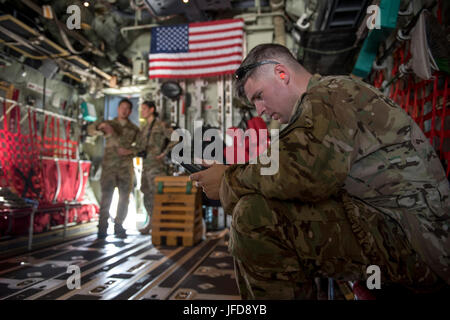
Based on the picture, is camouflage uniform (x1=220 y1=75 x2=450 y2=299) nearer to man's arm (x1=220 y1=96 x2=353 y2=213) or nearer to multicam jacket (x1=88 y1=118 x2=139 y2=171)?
Result: man's arm (x1=220 y1=96 x2=353 y2=213)

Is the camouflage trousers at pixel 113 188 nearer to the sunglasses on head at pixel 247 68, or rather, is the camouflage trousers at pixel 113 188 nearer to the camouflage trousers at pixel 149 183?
the camouflage trousers at pixel 149 183

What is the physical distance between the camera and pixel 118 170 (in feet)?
11.8

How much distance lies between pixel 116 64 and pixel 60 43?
4.88 ft

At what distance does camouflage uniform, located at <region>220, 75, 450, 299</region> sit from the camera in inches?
30.6

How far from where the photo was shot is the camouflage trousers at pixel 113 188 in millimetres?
3415

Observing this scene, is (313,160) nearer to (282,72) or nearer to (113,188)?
(282,72)

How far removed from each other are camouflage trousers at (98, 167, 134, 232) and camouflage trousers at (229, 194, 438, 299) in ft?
10.0

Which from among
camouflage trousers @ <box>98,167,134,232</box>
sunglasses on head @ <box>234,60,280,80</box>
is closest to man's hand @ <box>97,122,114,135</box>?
camouflage trousers @ <box>98,167,134,232</box>

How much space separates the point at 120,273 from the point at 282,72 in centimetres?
180

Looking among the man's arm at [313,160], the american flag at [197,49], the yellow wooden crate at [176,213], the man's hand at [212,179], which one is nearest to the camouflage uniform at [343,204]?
the man's arm at [313,160]

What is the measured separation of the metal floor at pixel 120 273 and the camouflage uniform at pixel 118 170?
73 cm
